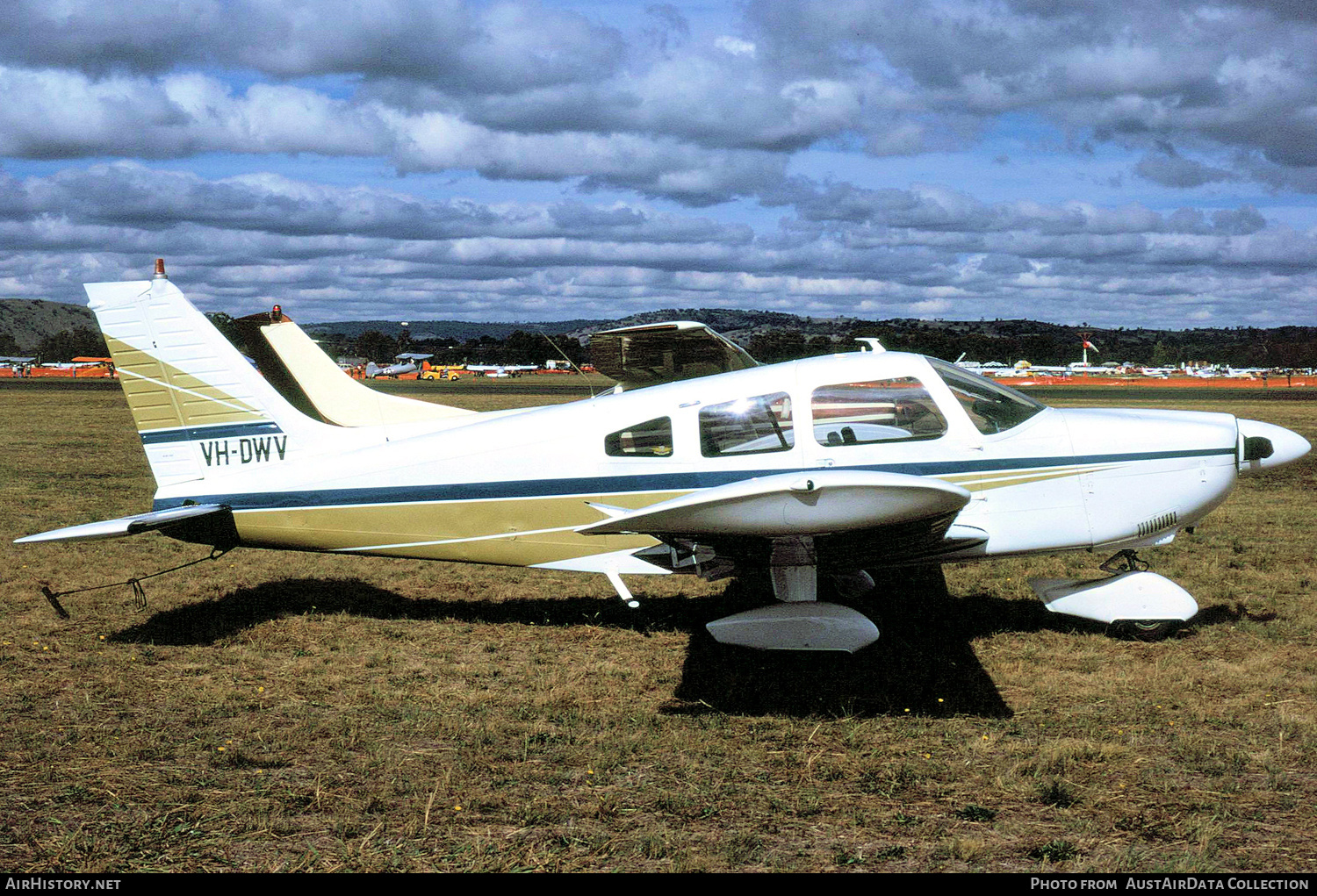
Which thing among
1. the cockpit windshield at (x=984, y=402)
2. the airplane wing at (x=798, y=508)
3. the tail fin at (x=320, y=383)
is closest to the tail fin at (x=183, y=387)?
the tail fin at (x=320, y=383)

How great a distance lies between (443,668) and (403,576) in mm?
2992

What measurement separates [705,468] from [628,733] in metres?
1.91

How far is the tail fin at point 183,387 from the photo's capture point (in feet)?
22.4

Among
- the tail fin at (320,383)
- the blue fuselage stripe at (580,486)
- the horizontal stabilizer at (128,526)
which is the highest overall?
the tail fin at (320,383)

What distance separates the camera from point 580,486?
6645 millimetres

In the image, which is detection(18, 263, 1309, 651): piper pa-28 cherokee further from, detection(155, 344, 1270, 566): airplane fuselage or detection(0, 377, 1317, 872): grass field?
detection(0, 377, 1317, 872): grass field

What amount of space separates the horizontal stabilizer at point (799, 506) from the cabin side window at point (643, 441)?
5.20 feet

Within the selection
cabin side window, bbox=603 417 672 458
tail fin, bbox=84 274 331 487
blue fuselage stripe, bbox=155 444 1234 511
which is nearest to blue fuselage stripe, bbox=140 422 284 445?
tail fin, bbox=84 274 331 487

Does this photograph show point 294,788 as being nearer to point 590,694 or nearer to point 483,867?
point 483,867

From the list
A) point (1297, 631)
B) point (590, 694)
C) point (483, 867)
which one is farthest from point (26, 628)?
point (1297, 631)

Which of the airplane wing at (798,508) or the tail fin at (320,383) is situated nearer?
the airplane wing at (798,508)

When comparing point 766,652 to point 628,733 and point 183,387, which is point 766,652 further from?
point 183,387

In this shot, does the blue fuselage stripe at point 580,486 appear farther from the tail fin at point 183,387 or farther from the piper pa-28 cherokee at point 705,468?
the tail fin at point 183,387

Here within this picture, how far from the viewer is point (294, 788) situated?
448 centimetres
